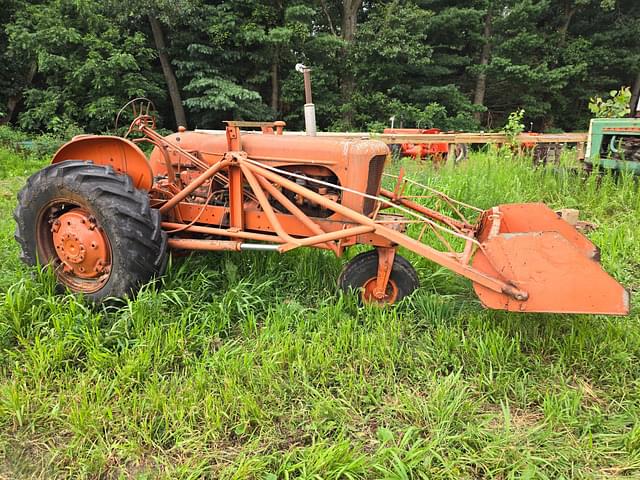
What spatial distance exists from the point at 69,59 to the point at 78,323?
39.6ft

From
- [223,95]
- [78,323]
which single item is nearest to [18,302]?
[78,323]

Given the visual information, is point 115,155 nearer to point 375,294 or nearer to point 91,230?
point 91,230

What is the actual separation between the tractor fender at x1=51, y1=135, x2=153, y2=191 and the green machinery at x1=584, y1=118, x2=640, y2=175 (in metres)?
5.24

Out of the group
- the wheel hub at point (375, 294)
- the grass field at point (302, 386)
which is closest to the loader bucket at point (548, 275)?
the grass field at point (302, 386)

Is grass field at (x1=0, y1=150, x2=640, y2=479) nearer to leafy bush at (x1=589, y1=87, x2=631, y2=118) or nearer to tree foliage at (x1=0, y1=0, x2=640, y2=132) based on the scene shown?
leafy bush at (x1=589, y1=87, x2=631, y2=118)

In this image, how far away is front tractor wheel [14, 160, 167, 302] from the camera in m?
2.77

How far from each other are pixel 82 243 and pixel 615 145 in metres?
6.11

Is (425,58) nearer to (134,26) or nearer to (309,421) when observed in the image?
(134,26)

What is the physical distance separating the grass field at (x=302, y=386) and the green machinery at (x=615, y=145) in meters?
2.66

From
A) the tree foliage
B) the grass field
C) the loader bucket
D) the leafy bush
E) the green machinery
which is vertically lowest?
the grass field

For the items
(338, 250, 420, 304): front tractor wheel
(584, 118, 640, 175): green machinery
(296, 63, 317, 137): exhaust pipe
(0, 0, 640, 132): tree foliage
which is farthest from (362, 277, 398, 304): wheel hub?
(0, 0, 640, 132): tree foliage

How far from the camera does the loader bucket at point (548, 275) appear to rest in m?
2.24

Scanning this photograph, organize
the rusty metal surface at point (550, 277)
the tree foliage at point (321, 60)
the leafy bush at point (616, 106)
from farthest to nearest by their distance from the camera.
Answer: the tree foliage at point (321, 60) → the leafy bush at point (616, 106) → the rusty metal surface at point (550, 277)

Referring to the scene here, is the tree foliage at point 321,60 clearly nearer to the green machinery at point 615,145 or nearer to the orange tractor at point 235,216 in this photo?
the green machinery at point 615,145
